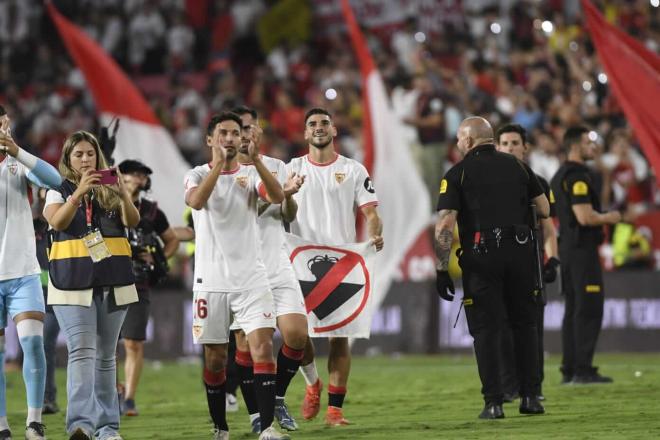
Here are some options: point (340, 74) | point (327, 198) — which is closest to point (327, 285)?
point (327, 198)

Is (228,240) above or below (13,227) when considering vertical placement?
below

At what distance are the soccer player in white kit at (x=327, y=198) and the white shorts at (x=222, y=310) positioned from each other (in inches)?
74.3

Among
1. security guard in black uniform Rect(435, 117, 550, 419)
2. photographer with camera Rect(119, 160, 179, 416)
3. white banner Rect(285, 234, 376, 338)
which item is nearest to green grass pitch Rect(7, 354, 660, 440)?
photographer with camera Rect(119, 160, 179, 416)

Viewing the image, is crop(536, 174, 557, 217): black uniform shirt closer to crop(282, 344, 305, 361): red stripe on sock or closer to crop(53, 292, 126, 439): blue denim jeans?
crop(282, 344, 305, 361): red stripe on sock

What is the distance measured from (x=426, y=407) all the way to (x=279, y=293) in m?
2.74

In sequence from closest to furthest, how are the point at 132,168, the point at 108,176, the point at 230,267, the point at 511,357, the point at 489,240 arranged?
the point at 108,176 < the point at 230,267 < the point at 489,240 < the point at 511,357 < the point at 132,168

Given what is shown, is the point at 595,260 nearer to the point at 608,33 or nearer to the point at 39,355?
the point at 608,33

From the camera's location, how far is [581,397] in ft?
41.6

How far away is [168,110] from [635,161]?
1093 cm

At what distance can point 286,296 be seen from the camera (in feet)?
33.8

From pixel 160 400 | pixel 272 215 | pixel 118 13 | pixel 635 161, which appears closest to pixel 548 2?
pixel 635 161

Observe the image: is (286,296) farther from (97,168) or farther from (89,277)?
(97,168)

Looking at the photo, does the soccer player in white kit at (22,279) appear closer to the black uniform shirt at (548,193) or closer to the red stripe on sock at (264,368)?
the red stripe on sock at (264,368)

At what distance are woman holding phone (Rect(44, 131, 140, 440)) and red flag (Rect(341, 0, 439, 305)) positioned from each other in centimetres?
873
